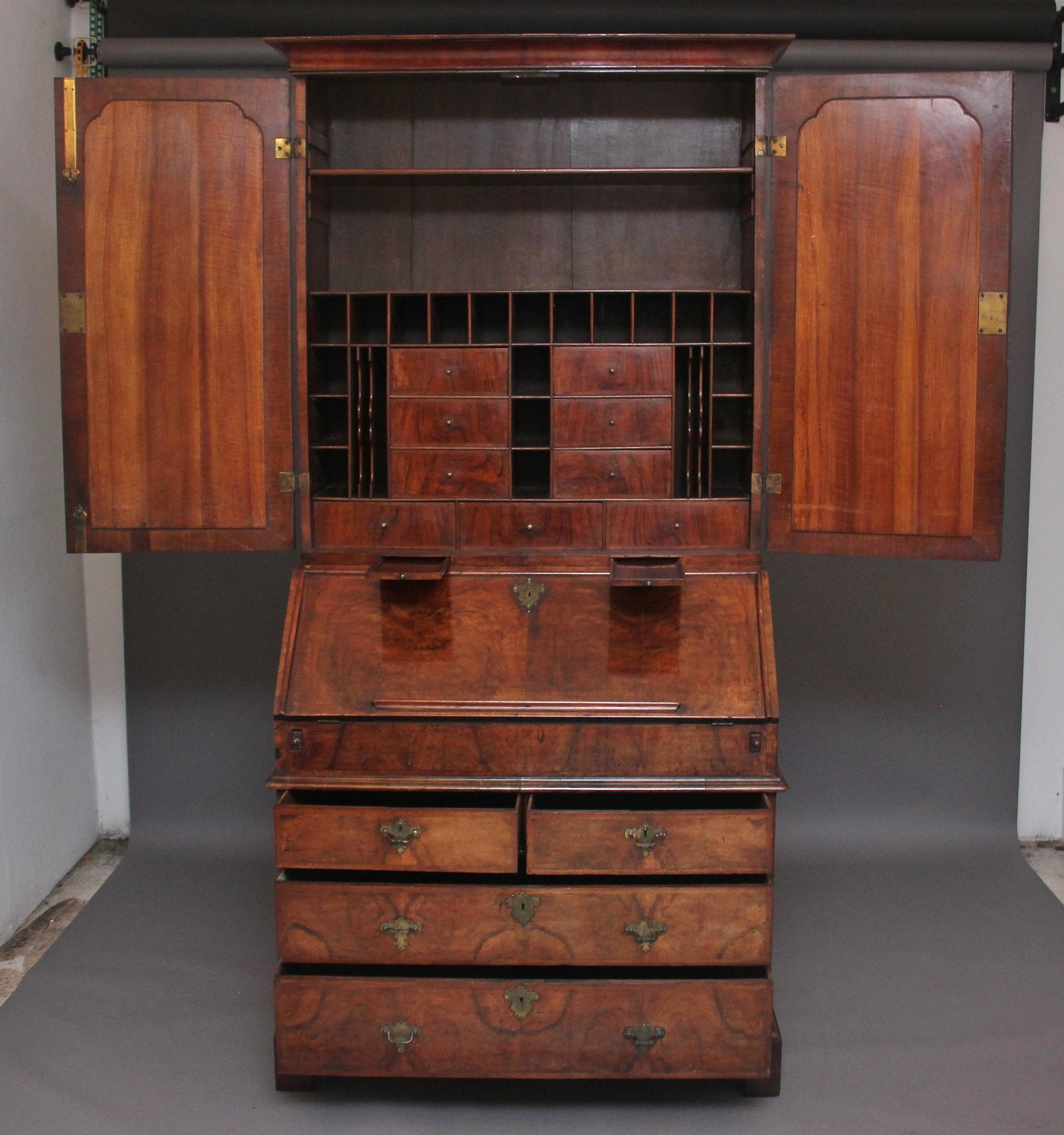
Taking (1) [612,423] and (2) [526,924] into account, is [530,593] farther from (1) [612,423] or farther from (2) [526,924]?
(2) [526,924]

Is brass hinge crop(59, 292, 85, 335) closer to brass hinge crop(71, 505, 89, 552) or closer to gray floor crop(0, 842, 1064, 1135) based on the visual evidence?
brass hinge crop(71, 505, 89, 552)

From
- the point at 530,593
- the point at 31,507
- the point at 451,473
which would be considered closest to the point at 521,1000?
the point at 530,593

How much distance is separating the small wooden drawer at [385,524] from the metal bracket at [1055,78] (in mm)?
2545

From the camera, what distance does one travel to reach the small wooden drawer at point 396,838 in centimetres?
281

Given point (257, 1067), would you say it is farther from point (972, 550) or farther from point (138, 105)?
point (138, 105)

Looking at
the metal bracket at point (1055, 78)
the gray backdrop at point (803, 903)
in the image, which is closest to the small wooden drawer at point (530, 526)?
the gray backdrop at point (803, 903)

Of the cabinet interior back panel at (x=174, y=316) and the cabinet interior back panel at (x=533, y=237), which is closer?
the cabinet interior back panel at (x=174, y=316)

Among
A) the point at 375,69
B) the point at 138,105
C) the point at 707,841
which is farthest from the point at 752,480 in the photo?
the point at 138,105

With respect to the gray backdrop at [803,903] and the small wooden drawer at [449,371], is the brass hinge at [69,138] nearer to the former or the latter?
the small wooden drawer at [449,371]

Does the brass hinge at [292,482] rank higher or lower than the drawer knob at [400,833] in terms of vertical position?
higher

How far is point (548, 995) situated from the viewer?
111 inches

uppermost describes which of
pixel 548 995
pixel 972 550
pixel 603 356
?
pixel 603 356

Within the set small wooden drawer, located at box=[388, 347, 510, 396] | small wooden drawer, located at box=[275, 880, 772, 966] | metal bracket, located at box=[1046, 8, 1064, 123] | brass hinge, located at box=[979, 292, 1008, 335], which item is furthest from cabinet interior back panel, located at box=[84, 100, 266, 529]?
metal bracket, located at box=[1046, 8, 1064, 123]

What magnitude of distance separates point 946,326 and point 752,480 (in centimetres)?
58
